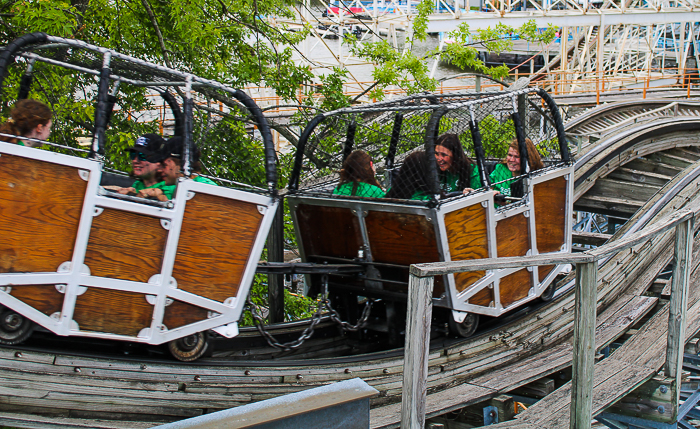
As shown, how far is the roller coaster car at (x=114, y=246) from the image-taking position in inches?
131

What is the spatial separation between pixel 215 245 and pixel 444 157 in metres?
2.12

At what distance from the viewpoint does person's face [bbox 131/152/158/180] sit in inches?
166

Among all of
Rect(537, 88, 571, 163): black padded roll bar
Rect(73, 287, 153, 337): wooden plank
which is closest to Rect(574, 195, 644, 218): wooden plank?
Rect(537, 88, 571, 163): black padded roll bar

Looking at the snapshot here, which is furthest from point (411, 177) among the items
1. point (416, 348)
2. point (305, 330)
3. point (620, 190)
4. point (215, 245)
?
point (620, 190)

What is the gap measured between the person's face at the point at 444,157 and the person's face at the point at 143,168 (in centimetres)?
221

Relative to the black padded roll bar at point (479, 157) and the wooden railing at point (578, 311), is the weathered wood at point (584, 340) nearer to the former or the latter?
the wooden railing at point (578, 311)

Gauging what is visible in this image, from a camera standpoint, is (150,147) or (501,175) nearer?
(150,147)

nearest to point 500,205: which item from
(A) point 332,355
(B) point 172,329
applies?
(A) point 332,355

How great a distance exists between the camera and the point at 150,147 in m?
4.26

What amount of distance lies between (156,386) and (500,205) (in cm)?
294

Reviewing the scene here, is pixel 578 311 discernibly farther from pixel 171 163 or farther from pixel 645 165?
pixel 645 165

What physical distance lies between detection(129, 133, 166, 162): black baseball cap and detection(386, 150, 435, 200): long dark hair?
184cm

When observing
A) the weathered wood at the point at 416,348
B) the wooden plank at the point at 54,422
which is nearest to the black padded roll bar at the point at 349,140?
the wooden plank at the point at 54,422

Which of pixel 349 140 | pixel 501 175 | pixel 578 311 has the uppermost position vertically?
Answer: pixel 349 140
